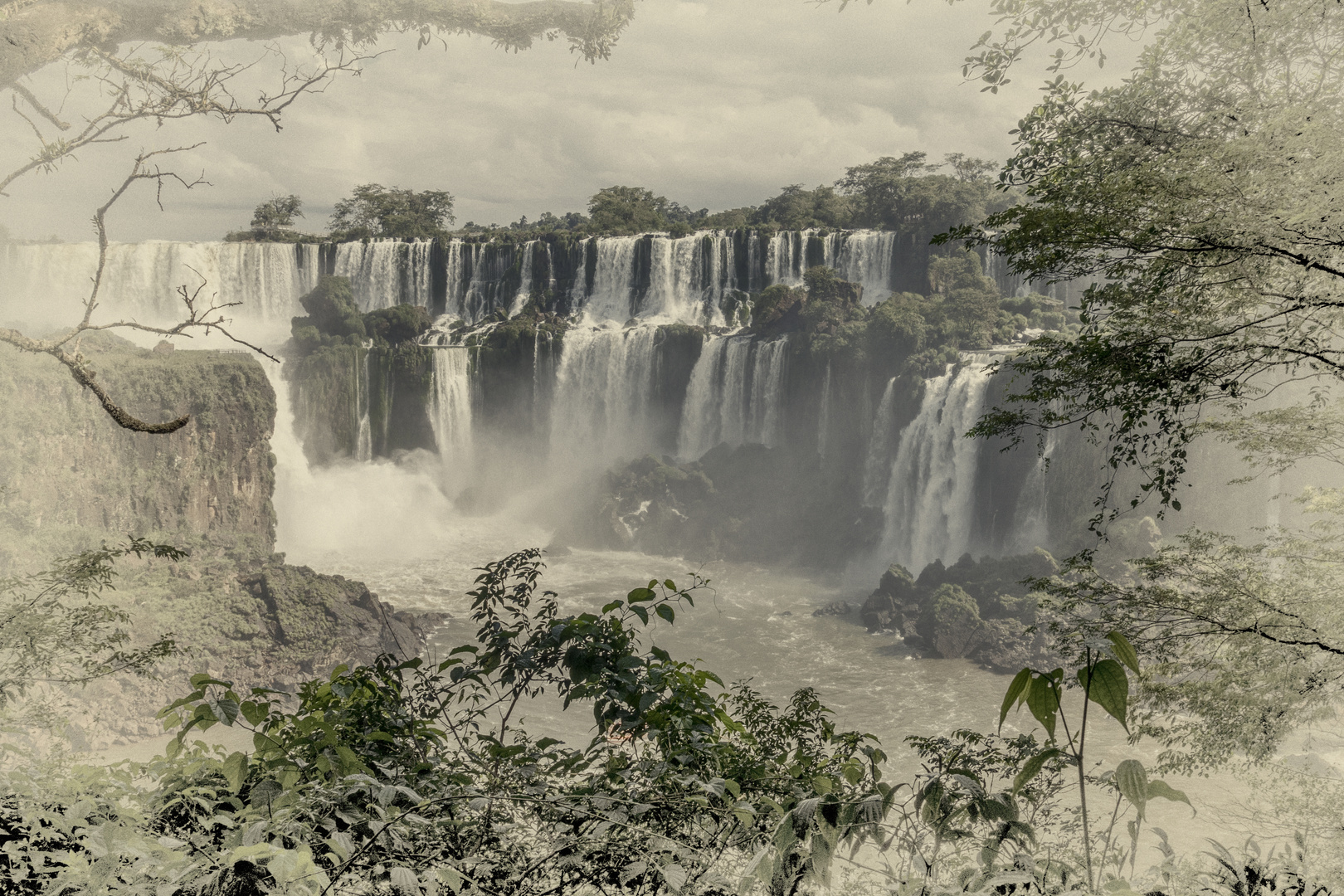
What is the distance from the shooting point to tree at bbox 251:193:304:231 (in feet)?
107

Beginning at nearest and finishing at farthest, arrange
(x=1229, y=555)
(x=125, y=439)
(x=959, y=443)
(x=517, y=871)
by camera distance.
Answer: (x=517, y=871) < (x=1229, y=555) < (x=125, y=439) < (x=959, y=443)

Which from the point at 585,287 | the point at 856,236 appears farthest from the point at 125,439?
the point at 856,236

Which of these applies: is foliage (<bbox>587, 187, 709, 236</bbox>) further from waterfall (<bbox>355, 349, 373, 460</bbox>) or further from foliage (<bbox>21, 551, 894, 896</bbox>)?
Result: foliage (<bbox>21, 551, 894, 896</bbox>)

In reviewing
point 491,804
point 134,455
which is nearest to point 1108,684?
point 491,804

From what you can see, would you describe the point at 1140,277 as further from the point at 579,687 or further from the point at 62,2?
the point at 62,2

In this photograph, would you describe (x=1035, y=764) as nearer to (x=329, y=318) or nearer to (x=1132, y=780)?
(x=1132, y=780)

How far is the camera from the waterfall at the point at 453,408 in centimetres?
2747

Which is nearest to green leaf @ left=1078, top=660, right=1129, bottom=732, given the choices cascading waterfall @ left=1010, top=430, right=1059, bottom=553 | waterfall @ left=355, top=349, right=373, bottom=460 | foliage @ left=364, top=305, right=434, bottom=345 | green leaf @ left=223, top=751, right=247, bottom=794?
green leaf @ left=223, top=751, right=247, bottom=794

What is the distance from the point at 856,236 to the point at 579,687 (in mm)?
29380

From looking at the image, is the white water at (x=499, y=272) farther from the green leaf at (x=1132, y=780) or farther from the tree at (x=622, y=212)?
the green leaf at (x=1132, y=780)

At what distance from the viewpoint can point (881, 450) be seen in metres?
25.0

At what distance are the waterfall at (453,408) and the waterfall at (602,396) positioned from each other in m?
3.02

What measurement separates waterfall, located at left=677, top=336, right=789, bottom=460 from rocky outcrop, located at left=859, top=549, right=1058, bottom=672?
872 centimetres

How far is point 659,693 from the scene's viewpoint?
297 cm
